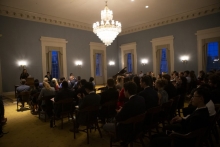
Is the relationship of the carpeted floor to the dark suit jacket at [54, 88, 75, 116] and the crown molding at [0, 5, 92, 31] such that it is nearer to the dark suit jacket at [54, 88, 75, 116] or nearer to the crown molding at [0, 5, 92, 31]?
the dark suit jacket at [54, 88, 75, 116]

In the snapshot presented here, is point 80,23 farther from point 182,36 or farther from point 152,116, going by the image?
point 152,116

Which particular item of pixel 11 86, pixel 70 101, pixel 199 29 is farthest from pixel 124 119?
pixel 199 29

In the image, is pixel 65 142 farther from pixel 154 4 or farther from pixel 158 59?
pixel 158 59

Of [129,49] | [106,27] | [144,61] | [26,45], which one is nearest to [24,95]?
[106,27]

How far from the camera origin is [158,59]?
40.2 ft

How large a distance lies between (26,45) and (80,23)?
4203 millimetres

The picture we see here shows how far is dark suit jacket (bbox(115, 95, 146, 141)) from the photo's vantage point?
2.55 m

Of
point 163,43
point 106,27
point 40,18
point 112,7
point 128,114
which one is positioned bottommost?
point 128,114

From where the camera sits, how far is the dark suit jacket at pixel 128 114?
255cm

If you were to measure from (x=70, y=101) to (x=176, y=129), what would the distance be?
2.78m

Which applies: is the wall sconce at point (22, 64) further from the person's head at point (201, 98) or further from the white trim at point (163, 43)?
the person's head at point (201, 98)

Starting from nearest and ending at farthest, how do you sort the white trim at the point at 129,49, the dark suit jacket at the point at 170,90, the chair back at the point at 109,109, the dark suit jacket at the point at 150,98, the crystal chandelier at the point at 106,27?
A: the dark suit jacket at the point at 150,98 < the chair back at the point at 109,109 < the dark suit jacket at the point at 170,90 < the crystal chandelier at the point at 106,27 < the white trim at the point at 129,49

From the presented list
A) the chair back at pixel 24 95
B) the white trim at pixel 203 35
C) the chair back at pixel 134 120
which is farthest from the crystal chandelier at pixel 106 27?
the white trim at pixel 203 35

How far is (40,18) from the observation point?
10.3 meters
